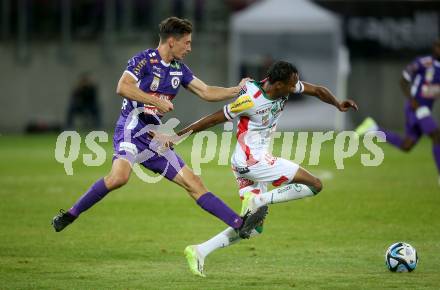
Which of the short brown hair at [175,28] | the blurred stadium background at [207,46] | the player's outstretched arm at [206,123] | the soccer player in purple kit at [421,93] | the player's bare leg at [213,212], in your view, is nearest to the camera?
the player's bare leg at [213,212]

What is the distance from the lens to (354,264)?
11.1 m

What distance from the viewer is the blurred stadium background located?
35750 mm

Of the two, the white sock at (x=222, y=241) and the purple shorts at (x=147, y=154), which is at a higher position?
the purple shorts at (x=147, y=154)

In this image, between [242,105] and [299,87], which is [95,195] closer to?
[242,105]

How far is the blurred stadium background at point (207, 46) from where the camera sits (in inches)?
1407

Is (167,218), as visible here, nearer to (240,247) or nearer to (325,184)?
(240,247)

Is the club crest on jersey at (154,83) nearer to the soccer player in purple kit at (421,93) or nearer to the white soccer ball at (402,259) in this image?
the white soccer ball at (402,259)

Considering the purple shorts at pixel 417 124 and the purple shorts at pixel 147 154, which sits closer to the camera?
the purple shorts at pixel 147 154

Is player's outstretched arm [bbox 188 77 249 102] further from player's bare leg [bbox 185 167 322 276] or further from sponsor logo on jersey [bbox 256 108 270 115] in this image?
player's bare leg [bbox 185 167 322 276]

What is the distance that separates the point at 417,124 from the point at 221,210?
32.3ft

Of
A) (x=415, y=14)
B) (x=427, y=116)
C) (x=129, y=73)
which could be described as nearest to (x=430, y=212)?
(x=427, y=116)

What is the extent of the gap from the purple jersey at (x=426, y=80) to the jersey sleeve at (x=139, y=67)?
973 centimetres

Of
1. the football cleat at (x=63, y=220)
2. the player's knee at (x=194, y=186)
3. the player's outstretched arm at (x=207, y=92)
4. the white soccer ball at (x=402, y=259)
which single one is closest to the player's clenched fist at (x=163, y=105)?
the player's knee at (x=194, y=186)

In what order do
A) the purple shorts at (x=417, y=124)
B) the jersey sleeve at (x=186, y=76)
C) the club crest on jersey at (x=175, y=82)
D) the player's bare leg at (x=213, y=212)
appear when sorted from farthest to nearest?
1. the purple shorts at (x=417, y=124)
2. the jersey sleeve at (x=186, y=76)
3. the club crest on jersey at (x=175, y=82)
4. the player's bare leg at (x=213, y=212)
